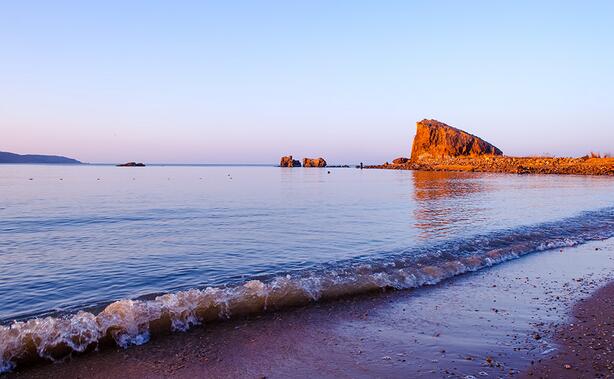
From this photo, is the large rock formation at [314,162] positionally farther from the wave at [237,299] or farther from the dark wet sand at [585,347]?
the dark wet sand at [585,347]

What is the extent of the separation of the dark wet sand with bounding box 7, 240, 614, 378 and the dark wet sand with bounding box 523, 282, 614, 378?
0.29 feet

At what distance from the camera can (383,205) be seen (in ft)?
99.2

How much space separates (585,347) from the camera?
21.1 ft

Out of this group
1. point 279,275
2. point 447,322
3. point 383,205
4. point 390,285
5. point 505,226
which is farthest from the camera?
point 383,205

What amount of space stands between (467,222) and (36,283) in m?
18.0

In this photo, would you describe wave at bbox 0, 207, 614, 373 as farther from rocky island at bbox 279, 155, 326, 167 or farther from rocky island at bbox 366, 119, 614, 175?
rocky island at bbox 279, 155, 326, 167

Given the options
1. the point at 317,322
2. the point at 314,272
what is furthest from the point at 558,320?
the point at 314,272

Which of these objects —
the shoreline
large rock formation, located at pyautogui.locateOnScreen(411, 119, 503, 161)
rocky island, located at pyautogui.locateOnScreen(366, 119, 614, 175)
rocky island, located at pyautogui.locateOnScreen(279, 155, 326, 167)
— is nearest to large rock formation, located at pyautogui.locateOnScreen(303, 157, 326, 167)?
rocky island, located at pyautogui.locateOnScreen(279, 155, 326, 167)

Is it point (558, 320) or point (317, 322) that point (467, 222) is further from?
point (317, 322)

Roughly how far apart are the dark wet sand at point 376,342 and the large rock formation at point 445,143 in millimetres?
148860

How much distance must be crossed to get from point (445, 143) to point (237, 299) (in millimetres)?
155661

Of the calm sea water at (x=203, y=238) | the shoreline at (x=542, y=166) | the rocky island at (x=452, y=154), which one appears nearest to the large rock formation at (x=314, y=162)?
the rocky island at (x=452, y=154)

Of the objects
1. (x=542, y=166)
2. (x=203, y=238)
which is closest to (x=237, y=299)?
Result: (x=203, y=238)

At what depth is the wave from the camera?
22.1 ft
